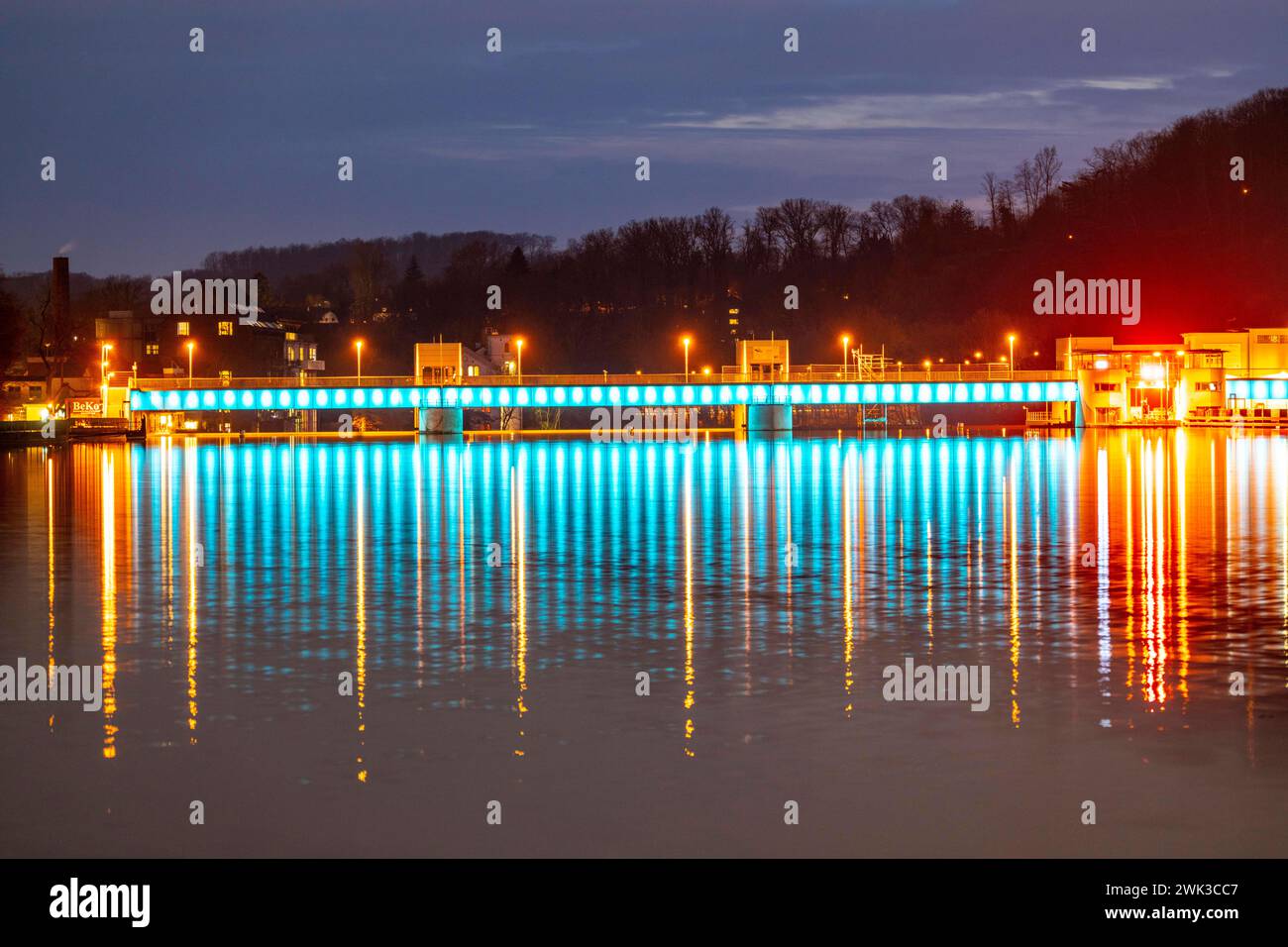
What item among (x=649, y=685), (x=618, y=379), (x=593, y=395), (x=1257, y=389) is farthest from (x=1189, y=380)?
(x=649, y=685)

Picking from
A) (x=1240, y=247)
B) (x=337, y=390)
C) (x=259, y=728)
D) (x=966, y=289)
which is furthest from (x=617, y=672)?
(x=966, y=289)

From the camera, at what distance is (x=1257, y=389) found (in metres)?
136

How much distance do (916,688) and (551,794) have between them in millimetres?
5285

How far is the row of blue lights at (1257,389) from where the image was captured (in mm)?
134500

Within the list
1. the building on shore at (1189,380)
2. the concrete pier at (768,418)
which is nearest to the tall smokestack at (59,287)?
the concrete pier at (768,418)

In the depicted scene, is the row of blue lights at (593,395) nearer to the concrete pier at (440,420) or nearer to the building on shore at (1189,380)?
the concrete pier at (440,420)

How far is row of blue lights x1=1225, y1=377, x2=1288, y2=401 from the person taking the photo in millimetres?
Answer: 134500

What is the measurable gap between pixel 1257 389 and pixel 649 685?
129m

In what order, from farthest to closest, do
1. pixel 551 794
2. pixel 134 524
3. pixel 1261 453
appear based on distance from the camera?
pixel 1261 453 < pixel 134 524 < pixel 551 794

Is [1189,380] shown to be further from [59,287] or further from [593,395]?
[59,287]

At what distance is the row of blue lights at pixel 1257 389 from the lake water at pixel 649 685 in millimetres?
102379

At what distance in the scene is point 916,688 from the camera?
1673 cm

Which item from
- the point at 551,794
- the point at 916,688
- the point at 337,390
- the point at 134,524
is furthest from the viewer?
the point at 337,390
